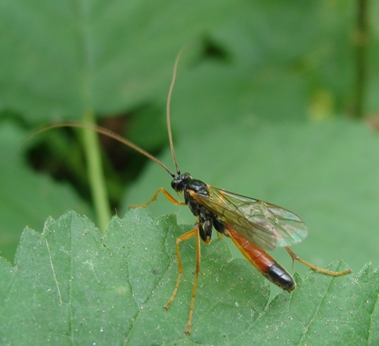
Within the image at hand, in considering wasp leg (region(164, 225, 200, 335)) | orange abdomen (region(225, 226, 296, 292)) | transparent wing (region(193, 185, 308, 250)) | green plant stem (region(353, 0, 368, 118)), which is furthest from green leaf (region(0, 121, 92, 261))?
green plant stem (region(353, 0, 368, 118))

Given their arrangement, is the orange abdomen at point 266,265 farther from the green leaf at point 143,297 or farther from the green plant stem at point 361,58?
the green plant stem at point 361,58

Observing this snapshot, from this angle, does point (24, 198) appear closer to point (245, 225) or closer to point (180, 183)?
point (180, 183)

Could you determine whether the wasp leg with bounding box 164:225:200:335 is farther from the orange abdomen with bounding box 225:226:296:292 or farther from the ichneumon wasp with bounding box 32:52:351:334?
the orange abdomen with bounding box 225:226:296:292

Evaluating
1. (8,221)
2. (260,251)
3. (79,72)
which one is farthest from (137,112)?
(260,251)

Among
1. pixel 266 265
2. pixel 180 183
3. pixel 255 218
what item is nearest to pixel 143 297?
pixel 266 265

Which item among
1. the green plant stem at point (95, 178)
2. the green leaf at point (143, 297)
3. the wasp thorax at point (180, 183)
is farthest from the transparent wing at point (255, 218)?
the green plant stem at point (95, 178)

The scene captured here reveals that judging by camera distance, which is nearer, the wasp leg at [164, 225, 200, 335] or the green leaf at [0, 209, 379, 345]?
the green leaf at [0, 209, 379, 345]
